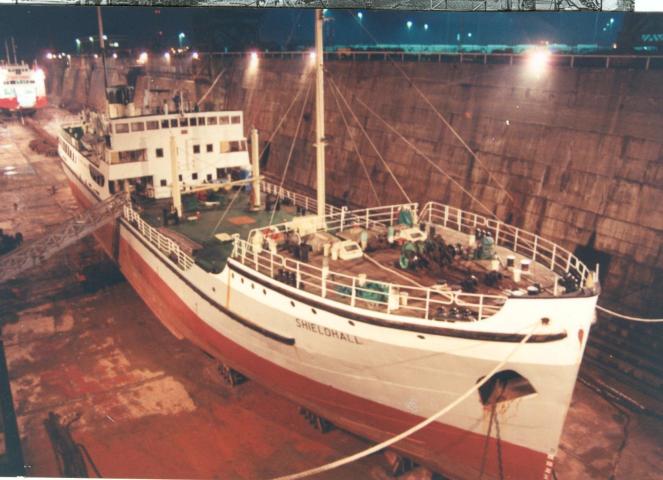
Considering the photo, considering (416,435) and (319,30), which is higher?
(319,30)

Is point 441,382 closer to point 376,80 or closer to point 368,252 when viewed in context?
point 368,252

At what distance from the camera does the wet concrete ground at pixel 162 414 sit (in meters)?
10.8

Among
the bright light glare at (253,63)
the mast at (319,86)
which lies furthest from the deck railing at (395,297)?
the bright light glare at (253,63)

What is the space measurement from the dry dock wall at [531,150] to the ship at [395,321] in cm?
287

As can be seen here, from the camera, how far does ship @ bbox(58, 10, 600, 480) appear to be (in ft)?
29.1

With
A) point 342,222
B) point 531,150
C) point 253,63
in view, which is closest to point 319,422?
point 342,222

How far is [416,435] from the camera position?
33.9 ft

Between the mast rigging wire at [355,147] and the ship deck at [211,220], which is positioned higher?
the mast rigging wire at [355,147]

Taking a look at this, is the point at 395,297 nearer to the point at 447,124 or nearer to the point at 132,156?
the point at 447,124

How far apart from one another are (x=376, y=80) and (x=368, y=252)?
41.7 ft

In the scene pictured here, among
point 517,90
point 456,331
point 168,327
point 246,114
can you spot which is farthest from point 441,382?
A: point 246,114

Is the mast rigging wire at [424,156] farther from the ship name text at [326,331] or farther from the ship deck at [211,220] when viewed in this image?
the ship name text at [326,331]

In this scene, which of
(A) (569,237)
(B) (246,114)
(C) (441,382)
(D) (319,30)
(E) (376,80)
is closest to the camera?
(C) (441,382)

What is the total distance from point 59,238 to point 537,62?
1674cm
